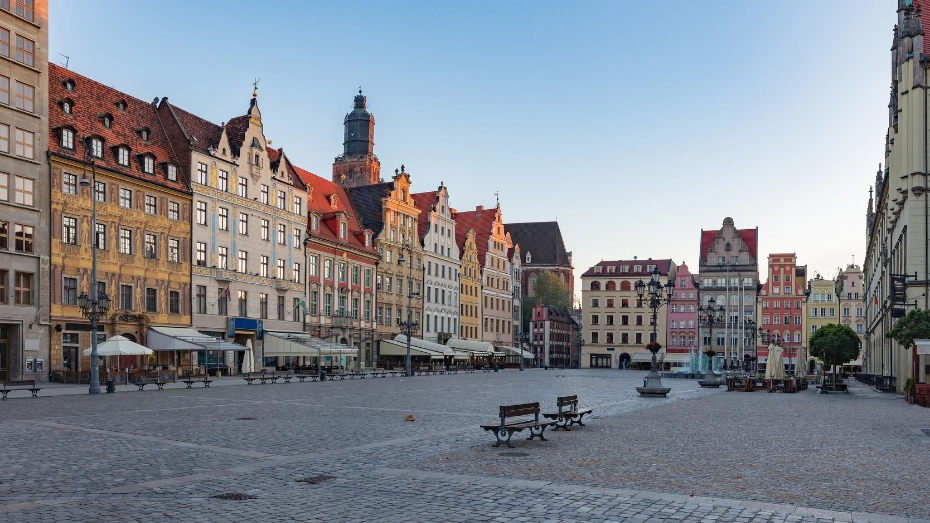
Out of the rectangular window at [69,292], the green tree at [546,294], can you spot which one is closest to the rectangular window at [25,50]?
the rectangular window at [69,292]

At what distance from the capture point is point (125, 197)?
162 ft

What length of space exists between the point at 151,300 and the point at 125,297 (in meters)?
2.18

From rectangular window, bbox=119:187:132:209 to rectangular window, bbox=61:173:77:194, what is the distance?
310cm

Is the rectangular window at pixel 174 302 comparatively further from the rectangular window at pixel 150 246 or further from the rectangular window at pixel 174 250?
the rectangular window at pixel 150 246

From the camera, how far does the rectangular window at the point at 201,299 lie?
5528 cm

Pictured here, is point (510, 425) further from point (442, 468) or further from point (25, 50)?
point (25, 50)

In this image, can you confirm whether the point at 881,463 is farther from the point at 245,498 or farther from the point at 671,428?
the point at 245,498

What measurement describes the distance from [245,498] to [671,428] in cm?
1342

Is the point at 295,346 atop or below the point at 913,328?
below

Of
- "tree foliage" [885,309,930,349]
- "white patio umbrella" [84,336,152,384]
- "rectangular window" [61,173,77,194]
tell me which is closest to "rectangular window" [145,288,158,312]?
"rectangular window" [61,173,77,194]

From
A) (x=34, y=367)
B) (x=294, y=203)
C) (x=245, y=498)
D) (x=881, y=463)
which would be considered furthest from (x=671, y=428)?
(x=294, y=203)

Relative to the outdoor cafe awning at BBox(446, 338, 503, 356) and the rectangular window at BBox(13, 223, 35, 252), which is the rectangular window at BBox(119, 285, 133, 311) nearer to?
the rectangular window at BBox(13, 223, 35, 252)

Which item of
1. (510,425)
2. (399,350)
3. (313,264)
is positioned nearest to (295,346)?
A: (313,264)

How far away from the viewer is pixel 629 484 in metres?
12.5
